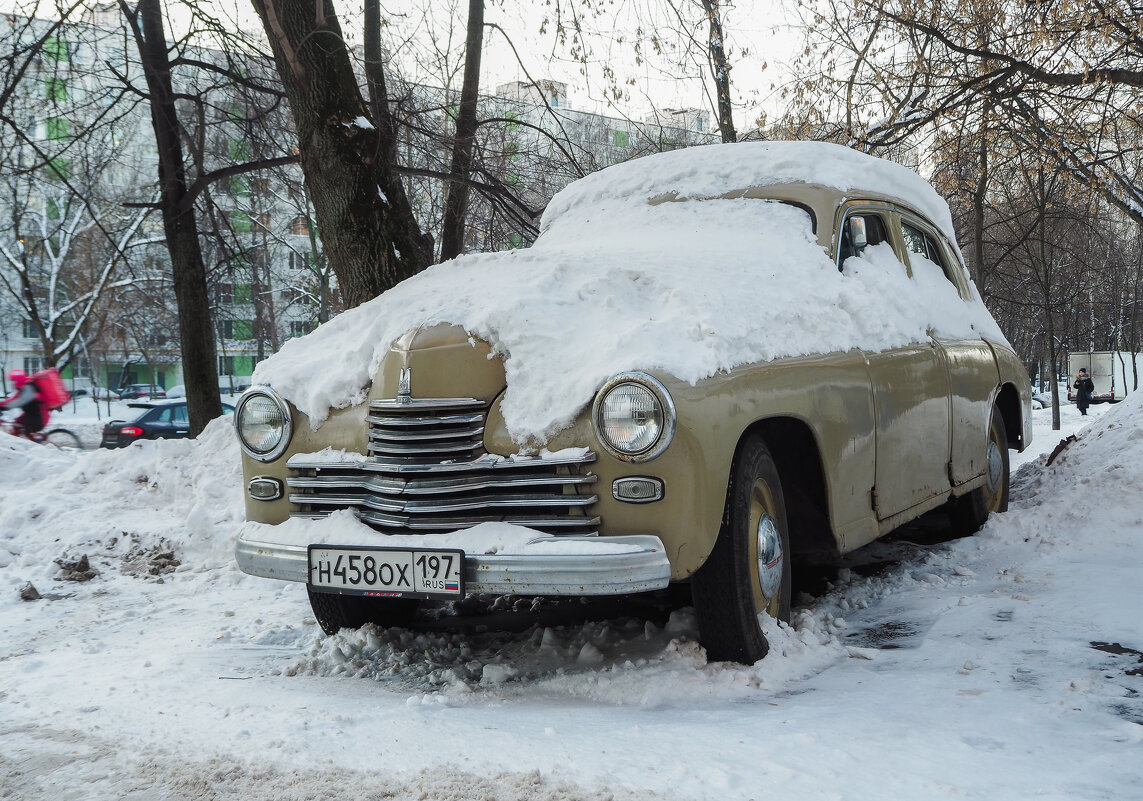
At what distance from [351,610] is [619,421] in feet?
6.18

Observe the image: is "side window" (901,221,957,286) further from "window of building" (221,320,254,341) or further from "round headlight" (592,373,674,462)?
"window of building" (221,320,254,341)

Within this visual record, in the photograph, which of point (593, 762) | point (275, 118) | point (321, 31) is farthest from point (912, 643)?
point (275, 118)

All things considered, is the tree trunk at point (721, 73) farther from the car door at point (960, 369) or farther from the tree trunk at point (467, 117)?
the car door at point (960, 369)

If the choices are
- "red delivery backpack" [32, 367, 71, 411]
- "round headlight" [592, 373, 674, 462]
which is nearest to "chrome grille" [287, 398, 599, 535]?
"round headlight" [592, 373, 674, 462]

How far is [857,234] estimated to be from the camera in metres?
4.88

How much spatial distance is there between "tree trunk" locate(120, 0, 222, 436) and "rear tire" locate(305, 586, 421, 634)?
836cm

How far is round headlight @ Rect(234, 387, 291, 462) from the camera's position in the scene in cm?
397

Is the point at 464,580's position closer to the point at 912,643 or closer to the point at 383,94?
the point at 912,643

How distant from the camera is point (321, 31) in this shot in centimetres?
749

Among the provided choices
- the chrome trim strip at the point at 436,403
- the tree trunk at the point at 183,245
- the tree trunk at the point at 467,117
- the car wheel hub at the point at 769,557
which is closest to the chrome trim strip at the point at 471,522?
the chrome trim strip at the point at 436,403

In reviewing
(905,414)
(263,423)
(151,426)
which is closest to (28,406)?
(151,426)

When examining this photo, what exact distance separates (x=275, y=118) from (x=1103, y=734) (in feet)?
43.8

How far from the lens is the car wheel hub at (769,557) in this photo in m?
3.71

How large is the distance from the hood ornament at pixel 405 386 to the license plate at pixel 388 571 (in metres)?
0.55
